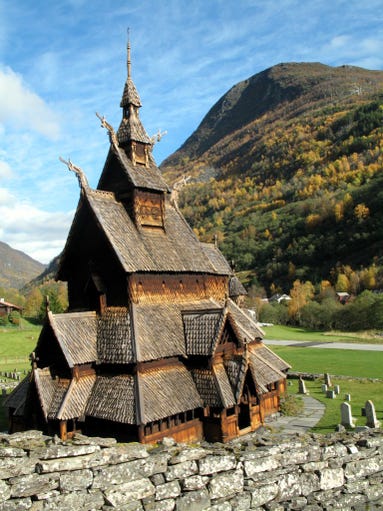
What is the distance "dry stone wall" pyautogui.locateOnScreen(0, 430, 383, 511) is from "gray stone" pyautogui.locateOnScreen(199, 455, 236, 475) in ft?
0.06

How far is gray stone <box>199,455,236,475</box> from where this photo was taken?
8242 mm

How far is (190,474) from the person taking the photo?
26.6ft

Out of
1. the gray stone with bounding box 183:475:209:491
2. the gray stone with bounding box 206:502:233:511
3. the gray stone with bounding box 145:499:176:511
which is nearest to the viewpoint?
the gray stone with bounding box 145:499:176:511

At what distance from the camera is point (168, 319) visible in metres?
20.7

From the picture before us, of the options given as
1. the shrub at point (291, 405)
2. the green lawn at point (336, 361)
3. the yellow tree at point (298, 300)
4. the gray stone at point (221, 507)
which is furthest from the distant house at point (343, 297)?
the gray stone at point (221, 507)

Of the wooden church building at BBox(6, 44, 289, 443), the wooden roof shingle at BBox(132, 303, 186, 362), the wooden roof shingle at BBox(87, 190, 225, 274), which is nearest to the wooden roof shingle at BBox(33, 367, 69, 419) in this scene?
the wooden church building at BBox(6, 44, 289, 443)

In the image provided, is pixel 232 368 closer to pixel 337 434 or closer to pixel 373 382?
pixel 337 434

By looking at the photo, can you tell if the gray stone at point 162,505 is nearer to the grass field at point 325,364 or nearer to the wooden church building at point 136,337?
the wooden church building at point 136,337

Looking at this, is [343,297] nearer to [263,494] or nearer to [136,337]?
[136,337]

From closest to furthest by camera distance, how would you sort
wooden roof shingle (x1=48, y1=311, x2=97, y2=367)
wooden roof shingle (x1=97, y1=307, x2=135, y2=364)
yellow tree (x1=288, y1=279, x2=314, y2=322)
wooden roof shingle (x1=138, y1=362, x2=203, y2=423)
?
wooden roof shingle (x1=138, y1=362, x2=203, y2=423), wooden roof shingle (x1=48, y1=311, x2=97, y2=367), wooden roof shingle (x1=97, y1=307, x2=135, y2=364), yellow tree (x1=288, y1=279, x2=314, y2=322)

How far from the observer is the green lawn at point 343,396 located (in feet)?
72.3

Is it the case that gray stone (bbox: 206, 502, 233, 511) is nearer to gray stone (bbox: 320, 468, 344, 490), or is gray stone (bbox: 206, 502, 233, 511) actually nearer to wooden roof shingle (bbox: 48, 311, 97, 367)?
gray stone (bbox: 320, 468, 344, 490)

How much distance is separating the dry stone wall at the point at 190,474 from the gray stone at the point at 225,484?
0.7 inches

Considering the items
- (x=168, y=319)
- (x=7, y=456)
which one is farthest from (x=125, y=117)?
(x=7, y=456)
